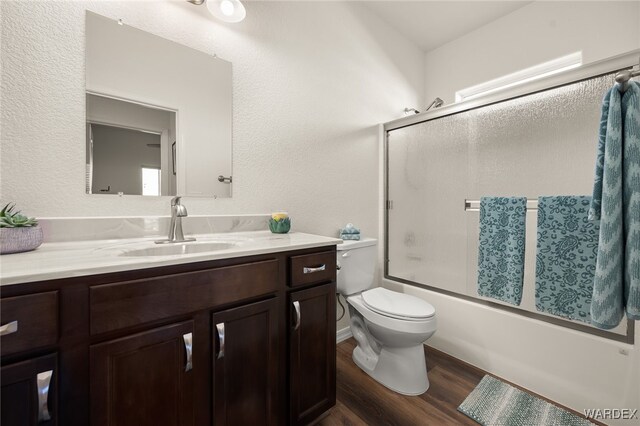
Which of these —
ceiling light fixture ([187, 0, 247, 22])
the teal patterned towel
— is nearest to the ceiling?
ceiling light fixture ([187, 0, 247, 22])

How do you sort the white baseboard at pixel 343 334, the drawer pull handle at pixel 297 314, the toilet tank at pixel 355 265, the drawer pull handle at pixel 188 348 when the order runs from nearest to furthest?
the drawer pull handle at pixel 188 348 → the drawer pull handle at pixel 297 314 → the toilet tank at pixel 355 265 → the white baseboard at pixel 343 334

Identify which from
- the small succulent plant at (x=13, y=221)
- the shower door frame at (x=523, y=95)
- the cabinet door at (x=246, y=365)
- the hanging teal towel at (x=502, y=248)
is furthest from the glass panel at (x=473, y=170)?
the small succulent plant at (x=13, y=221)

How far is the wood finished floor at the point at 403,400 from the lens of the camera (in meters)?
1.27

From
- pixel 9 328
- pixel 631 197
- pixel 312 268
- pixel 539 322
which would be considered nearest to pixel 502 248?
pixel 539 322

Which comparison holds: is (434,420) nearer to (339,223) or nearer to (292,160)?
(339,223)

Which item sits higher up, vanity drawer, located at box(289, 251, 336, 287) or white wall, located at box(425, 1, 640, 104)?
white wall, located at box(425, 1, 640, 104)

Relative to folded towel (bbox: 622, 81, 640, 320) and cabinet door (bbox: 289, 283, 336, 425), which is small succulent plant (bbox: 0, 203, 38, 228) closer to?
cabinet door (bbox: 289, 283, 336, 425)

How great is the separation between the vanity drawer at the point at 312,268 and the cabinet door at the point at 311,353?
4cm

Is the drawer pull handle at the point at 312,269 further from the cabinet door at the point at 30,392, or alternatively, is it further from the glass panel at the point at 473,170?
the glass panel at the point at 473,170

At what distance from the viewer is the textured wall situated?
0.98 m

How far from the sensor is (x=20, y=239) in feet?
2.77

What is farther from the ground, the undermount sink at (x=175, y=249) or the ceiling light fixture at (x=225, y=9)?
the ceiling light fixture at (x=225, y=9)

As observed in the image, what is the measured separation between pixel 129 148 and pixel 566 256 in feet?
6.99

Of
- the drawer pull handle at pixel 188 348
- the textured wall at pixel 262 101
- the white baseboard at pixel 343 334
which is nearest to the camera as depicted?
the drawer pull handle at pixel 188 348
